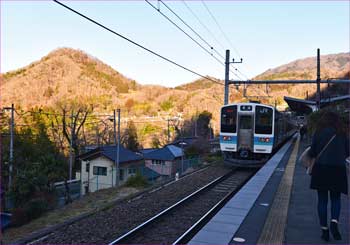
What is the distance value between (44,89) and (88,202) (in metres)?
86.3

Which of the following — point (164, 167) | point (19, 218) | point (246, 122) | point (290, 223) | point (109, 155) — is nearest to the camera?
point (290, 223)

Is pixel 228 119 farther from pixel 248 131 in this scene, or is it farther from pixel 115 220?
pixel 115 220

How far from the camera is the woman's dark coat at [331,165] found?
3928mm

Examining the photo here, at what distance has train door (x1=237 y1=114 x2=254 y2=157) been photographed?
14.4 m

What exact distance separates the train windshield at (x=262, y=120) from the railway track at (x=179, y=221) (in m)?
4.42

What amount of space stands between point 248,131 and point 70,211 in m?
7.78

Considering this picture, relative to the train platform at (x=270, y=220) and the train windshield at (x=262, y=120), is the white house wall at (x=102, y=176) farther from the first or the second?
the train platform at (x=270, y=220)

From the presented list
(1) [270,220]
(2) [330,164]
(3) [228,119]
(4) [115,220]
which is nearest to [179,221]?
(4) [115,220]

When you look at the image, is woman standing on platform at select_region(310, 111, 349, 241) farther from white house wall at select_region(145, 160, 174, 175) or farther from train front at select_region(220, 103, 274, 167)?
white house wall at select_region(145, 160, 174, 175)

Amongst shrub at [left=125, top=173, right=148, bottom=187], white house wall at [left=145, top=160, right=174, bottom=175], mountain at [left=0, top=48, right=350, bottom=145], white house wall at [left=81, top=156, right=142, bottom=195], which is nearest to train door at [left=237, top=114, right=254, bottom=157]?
shrub at [left=125, top=173, right=148, bottom=187]

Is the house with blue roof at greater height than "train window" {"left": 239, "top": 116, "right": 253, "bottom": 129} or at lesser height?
lesser

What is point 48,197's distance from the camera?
1585cm

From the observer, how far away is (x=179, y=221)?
6.82m

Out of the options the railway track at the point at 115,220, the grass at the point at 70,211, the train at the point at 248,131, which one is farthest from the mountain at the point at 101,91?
the railway track at the point at 115,220
